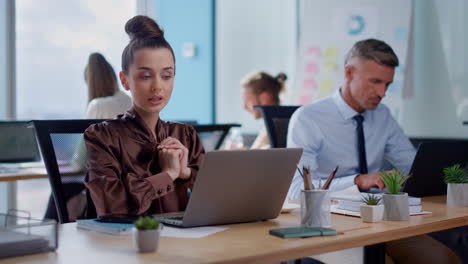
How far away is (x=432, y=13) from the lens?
12.9ft

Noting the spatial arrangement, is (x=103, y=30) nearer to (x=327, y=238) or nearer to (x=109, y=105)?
(x=109, y=105)

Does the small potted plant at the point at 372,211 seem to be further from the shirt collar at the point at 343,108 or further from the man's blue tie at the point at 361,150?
the shirt collar at the point at 343,108

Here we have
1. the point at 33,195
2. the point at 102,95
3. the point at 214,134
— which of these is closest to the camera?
the point at 214,134

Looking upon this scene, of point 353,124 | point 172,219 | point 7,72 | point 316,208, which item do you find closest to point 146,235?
point 172,219

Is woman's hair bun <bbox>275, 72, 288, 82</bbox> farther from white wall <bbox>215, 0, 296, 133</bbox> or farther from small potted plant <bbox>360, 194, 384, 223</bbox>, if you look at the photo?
small potted plant <bbox>360, 194, 384, 223</bbox>

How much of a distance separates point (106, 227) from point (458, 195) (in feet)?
3.79

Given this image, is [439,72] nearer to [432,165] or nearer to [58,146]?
[432,165]

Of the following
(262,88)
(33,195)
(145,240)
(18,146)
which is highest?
(262,88)

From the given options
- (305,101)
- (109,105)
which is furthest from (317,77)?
(109,105)

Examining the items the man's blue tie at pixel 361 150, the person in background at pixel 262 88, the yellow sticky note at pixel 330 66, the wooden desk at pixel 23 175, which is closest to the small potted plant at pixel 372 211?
the man's blue tie at pixel 361 150

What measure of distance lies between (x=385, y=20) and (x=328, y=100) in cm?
151

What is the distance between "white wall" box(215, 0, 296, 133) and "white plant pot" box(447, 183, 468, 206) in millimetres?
3426

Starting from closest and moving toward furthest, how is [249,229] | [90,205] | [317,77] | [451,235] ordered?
[249,229] < [90,205] < [451,235] < [317,77]

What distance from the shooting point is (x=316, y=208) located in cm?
155
